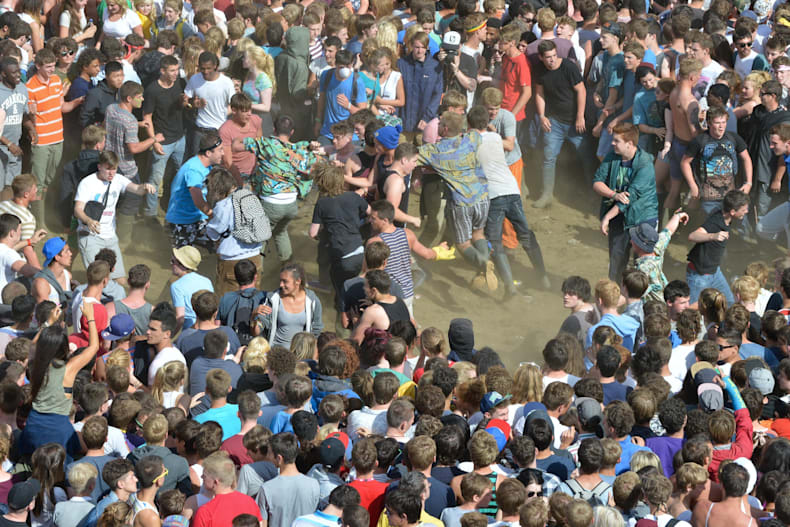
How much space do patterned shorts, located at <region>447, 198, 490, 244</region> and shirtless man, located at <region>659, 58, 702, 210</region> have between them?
2.27 meters

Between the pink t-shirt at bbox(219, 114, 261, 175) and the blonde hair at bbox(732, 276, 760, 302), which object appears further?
the pink t-shirt at bbox(219, 114, 261, 175)

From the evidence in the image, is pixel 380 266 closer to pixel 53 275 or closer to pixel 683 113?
pixel 53 275

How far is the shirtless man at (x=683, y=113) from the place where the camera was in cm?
1112

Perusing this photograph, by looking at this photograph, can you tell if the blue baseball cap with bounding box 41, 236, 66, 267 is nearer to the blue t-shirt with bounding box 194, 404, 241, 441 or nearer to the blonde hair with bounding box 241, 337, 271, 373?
the blonde hair with bounding box 241, 337, 271, 373

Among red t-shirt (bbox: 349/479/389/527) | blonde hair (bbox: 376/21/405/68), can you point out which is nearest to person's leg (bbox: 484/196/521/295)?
blonde hair (bbox: 376/21/405/68)

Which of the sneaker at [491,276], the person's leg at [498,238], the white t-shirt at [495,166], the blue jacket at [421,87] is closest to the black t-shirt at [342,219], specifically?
the white t-shirt at [495,166]

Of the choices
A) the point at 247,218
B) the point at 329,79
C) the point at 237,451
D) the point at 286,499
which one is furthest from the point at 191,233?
the point at 286,499

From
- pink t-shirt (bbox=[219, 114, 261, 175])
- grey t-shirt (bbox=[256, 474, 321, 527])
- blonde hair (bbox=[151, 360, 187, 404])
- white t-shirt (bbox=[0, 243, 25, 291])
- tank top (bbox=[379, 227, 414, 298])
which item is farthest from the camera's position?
pink t-shirt (bbox=[219, 114, 261, 175])

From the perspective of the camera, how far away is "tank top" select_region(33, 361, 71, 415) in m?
7.00

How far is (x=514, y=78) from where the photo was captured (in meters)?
12.3

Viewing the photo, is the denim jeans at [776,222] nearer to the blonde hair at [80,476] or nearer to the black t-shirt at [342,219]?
the black t-shirt at [342,219]

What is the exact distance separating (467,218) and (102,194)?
357 cm

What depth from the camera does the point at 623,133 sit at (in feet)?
33.3

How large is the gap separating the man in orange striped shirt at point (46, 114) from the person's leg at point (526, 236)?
185 inches
